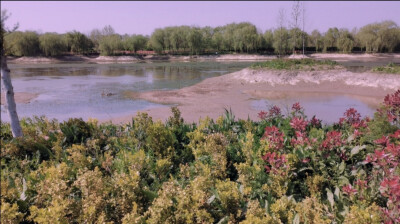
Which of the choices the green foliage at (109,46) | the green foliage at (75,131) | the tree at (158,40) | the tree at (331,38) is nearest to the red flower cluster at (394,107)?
the green foliage at (75,131)

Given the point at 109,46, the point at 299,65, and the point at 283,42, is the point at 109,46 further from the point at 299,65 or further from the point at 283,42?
the point at 299,65

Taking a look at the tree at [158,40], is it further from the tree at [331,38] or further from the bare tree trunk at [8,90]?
the bare tree trunk at [8,90]

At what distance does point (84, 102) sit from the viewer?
56.5 feet

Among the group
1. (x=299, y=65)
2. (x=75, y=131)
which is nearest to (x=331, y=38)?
(x=299, y=65)

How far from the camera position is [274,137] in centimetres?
427

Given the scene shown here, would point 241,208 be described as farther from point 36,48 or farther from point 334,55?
point 36,48

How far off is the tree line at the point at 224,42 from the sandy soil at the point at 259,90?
3912 centimetres

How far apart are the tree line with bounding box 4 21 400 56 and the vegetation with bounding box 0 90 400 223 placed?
5931 cm

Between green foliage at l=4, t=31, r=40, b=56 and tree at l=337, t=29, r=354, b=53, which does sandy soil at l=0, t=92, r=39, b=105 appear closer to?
green foliage at l=4, t=31, r=40, b=56

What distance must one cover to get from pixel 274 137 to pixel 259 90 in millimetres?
16798

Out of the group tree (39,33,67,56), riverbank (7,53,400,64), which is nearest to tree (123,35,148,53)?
riverbank (7,53,400,64)

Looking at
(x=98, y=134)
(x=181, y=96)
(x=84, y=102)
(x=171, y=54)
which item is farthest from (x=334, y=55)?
(x=98, y=134)

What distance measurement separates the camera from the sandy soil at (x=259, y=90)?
14.8 metres

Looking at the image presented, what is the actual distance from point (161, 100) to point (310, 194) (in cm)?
1435
